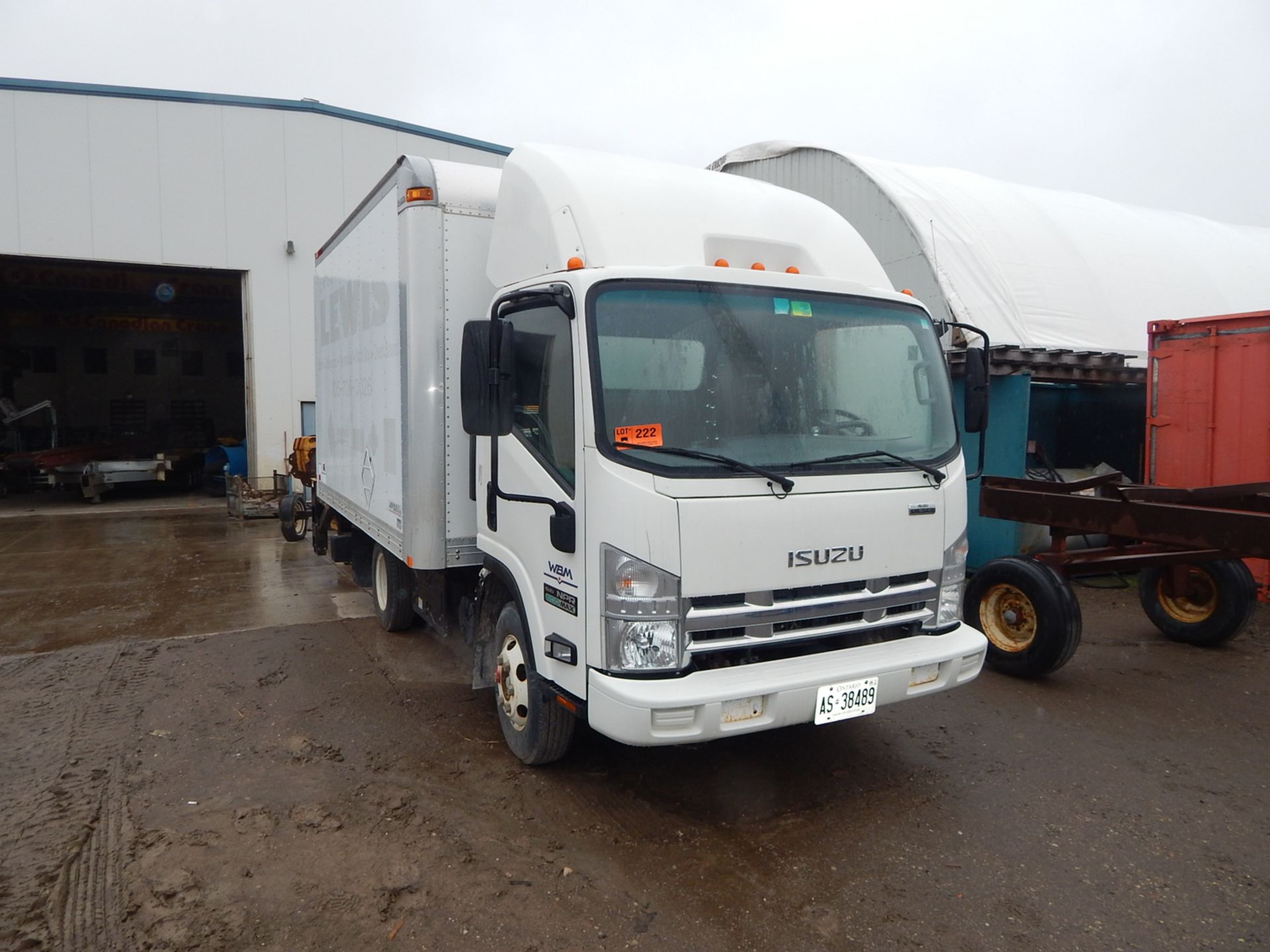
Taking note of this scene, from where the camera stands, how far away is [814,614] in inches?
138

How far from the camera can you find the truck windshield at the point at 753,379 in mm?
3432

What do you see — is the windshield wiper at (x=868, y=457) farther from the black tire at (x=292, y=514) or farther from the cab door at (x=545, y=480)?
the black tire at (x=292, y=514)

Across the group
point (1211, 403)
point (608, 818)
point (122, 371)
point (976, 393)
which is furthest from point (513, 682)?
point (122, 371)

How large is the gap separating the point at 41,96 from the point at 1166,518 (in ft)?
56.6

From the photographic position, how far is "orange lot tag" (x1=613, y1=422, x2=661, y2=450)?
336 centimetres

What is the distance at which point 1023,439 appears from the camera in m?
8.76

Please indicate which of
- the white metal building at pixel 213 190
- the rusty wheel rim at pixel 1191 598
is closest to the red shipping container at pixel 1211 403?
the rusty wheel rim at pixel 1191 598

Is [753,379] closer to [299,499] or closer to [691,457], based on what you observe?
[691,457]

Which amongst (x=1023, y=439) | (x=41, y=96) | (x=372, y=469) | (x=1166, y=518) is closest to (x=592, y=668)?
(x=372, y=469)

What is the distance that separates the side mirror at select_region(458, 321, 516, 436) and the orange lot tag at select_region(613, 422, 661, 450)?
56cm

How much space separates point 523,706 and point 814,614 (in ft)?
5.18

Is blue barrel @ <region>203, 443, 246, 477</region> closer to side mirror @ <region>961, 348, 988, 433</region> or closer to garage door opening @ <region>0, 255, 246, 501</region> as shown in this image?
garage door opening @ <region>0, 255, 246, 501</region>

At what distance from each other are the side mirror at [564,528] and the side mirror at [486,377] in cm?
43

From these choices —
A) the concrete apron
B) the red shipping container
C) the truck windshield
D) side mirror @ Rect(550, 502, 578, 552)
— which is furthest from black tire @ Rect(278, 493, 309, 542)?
the red shipping container
